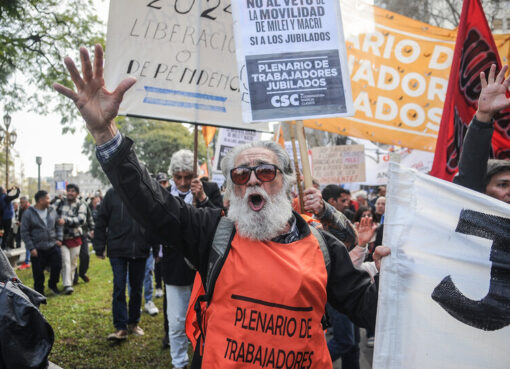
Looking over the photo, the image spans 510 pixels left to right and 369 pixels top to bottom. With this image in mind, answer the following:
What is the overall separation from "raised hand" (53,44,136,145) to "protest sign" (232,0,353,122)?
1.24 m

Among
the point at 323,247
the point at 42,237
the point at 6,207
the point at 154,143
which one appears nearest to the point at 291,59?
the point at 323,247

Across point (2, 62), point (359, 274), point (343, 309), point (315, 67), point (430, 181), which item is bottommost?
point (343, 309)

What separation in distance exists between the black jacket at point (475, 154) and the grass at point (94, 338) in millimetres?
3562

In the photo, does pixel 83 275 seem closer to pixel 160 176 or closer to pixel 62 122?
pixel 160 176

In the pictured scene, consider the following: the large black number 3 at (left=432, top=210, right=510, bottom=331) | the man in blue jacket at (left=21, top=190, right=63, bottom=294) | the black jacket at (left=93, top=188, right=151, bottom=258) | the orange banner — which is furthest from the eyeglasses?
the man in blue jacket at (left=21, top=190, right=63, bottom=294)

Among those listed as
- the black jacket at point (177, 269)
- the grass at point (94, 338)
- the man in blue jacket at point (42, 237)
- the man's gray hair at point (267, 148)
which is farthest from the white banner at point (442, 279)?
the man in blue jacket at point (42, 237)

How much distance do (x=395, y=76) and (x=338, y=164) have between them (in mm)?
6071

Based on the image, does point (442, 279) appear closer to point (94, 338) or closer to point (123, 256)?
point (123, 256)

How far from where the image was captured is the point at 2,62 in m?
11.3

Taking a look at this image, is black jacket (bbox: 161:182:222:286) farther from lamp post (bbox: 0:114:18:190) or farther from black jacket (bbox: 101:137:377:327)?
lamp post (bbox: 0:114:18:190)

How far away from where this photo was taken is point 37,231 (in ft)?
26.7

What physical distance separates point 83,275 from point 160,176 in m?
4.36

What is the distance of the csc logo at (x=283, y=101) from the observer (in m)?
3.13

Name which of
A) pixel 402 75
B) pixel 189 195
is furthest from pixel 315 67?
pixel 402 75
